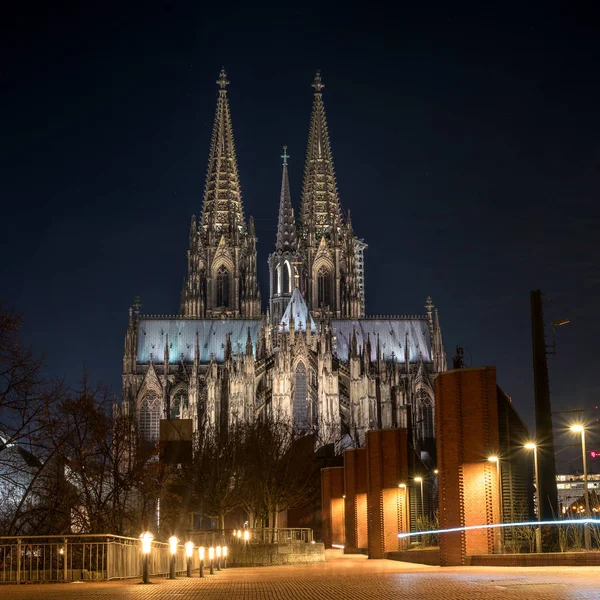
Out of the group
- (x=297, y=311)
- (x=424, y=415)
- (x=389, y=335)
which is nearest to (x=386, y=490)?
(x=424, y=415)

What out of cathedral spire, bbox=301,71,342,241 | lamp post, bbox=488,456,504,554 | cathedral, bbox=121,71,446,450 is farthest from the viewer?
cathedral spire, bbox=301,71,342,241

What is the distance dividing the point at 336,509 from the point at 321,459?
786 inches

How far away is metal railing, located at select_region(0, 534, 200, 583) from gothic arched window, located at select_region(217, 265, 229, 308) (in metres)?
97.4

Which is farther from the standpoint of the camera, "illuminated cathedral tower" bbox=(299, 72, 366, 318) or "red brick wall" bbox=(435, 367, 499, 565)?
"illuminated cathedral tower" bbox=(299, 72, 366, 318)

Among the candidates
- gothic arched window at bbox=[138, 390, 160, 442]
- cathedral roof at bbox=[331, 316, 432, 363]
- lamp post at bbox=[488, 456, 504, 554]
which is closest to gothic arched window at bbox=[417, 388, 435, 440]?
cathedral roof at bbox=[331, 316, 432, 363]

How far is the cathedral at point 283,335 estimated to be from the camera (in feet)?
322

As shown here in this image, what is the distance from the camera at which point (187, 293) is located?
12138 centimetres

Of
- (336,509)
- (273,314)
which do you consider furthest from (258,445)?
(273,314)

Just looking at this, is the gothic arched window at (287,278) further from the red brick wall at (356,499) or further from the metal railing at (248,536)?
the red brick wall at (356,499)

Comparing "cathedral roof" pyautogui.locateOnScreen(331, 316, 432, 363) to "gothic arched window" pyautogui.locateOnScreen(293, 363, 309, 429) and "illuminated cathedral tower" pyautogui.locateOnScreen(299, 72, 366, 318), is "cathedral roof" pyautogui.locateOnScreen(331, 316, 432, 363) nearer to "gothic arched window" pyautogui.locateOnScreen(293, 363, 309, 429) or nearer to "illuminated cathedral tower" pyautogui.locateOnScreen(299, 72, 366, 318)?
"illuminated cathedral tower" pyautogui.locateOnScreen(299, 72, 366, 318)

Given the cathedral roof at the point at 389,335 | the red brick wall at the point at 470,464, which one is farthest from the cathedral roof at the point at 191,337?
the red brick wall at the point at 470,464

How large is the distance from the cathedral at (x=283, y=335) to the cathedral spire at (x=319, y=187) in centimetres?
16

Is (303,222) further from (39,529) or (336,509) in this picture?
(39,529)

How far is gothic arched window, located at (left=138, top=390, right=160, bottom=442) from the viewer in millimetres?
110625
